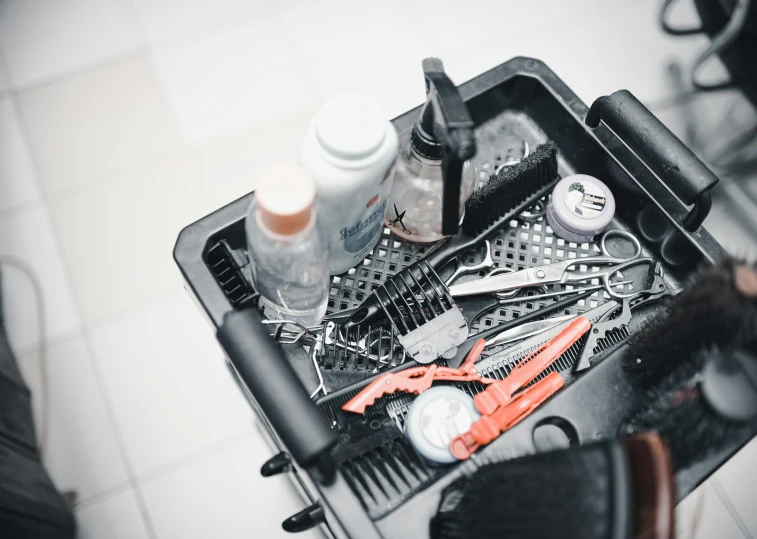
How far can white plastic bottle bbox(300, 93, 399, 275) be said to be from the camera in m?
0.46

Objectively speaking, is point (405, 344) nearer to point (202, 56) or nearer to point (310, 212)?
point (310, 212)

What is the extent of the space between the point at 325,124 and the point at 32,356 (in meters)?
0.82

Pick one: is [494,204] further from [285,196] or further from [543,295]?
[285,196]

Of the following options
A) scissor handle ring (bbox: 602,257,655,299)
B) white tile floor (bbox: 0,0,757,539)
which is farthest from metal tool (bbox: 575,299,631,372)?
white tile floor (bbox: 0,0,757,539)

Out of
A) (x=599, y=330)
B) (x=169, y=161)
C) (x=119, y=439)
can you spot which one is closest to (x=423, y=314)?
(x=599, y=330)

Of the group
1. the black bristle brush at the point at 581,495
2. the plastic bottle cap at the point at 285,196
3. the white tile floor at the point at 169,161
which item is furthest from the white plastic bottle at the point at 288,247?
the white tile floor at the point at 169,161

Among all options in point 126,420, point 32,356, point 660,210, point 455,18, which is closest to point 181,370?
point 126,420

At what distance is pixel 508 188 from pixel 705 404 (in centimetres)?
27

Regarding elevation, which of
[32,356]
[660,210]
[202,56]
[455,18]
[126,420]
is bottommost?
[660,210]

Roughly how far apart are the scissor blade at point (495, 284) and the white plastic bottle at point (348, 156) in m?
0.13

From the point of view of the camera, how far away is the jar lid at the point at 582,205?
604 millimetres

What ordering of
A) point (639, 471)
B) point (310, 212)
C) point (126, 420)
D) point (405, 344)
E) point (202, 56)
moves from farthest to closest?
point (202, 56), point (126, 420), point (405, 344), point (310, 212), point (639, 471)

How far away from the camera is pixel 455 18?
1323mm

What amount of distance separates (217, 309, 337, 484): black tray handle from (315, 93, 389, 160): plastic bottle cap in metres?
0.15
